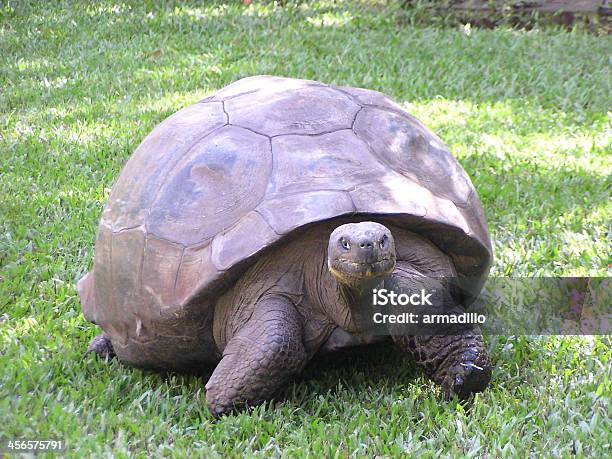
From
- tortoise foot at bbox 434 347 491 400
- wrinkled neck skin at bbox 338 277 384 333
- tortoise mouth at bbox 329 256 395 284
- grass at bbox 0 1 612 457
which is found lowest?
grass at bbox 0 1 612 457

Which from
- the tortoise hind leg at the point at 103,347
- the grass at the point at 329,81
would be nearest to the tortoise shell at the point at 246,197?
the tortoise hind leg at the point at 103,347

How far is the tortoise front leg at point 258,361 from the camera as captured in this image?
2820 millimetres

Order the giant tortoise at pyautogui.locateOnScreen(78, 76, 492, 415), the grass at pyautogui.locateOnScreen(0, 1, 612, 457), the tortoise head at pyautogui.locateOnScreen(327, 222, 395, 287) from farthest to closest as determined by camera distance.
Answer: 1. the giant tortoise at pyautogui.locateOnScreen(78, 76, 492, 415)
2. the grass at pyautogui.locateOnScreen(0, 1, 612, 457)
3. the tortoise head at pyautogui.locateOnScreen(327, 222, 395, 287)

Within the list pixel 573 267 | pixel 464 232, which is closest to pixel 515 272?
pixel 573 267

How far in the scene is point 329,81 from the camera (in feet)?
22.2

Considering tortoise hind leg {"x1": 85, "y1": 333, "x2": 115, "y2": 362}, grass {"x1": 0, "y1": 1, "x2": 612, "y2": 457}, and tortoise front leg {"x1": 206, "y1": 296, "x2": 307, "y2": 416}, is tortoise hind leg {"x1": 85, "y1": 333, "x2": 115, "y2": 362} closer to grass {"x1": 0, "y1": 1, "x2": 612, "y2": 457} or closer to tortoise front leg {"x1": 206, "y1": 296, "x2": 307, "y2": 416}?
grass {"x1": 0, "y1": 1, "x2": 612, "y2": 457}

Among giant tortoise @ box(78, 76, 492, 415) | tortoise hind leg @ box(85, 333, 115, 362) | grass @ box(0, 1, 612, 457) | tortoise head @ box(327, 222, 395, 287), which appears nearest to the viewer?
tortoise head @ box(327, 222, 395, 287)

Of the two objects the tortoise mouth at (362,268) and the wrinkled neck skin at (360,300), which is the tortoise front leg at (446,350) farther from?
the tortoise mouth at (362,268)

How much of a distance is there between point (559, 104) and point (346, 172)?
3.69 meters

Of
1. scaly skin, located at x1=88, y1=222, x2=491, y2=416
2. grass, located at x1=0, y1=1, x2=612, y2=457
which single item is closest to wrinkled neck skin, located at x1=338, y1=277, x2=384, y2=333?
scaly skin, located at x1=88, y1=222, x2=491, y2=416

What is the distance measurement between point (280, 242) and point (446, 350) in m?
0.65

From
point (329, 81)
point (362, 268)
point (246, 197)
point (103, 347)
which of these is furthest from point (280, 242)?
point (329, 81)

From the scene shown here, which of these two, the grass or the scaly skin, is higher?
the scaly skin

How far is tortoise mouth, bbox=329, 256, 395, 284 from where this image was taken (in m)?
2.63
